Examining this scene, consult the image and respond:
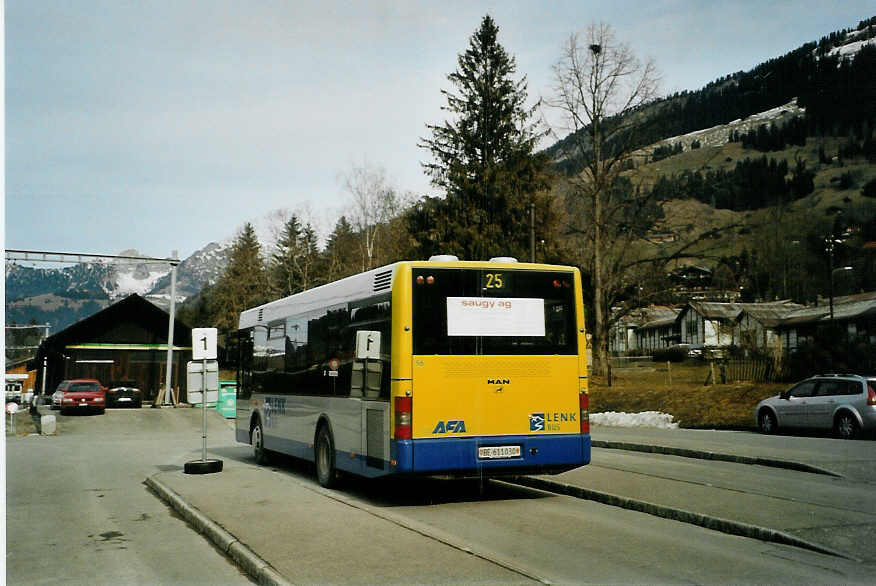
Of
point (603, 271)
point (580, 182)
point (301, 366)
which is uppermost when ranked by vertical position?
point (580, 182)

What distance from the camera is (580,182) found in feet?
140

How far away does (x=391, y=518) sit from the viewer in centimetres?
971

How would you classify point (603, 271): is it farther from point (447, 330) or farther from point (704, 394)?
point (447, 330)

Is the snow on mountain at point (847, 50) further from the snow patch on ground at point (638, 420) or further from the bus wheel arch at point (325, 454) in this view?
the bus wheel arch at point (325, 454)

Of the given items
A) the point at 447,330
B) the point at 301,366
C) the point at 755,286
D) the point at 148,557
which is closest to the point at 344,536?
the point at 148,557

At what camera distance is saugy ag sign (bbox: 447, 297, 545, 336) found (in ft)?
36.8

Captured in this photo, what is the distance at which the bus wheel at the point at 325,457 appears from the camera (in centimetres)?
1324

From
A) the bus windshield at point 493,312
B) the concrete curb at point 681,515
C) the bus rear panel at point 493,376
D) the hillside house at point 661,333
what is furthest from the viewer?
the hillside house at point 661,333

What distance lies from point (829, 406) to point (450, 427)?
44.1 feet

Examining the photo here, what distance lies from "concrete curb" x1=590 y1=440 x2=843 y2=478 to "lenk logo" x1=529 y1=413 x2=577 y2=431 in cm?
461

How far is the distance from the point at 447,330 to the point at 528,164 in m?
38.7

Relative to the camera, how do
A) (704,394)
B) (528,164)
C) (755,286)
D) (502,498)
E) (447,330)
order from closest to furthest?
1. (447,330)
2. (502,498)
3. (704,394)
4. (528,164)
5. (755,286)

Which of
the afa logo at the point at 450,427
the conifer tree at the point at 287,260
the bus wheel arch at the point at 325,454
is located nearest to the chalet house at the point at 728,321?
the bus wheel arch at the point at 325,454

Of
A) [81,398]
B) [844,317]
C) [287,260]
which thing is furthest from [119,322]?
[844,317]
